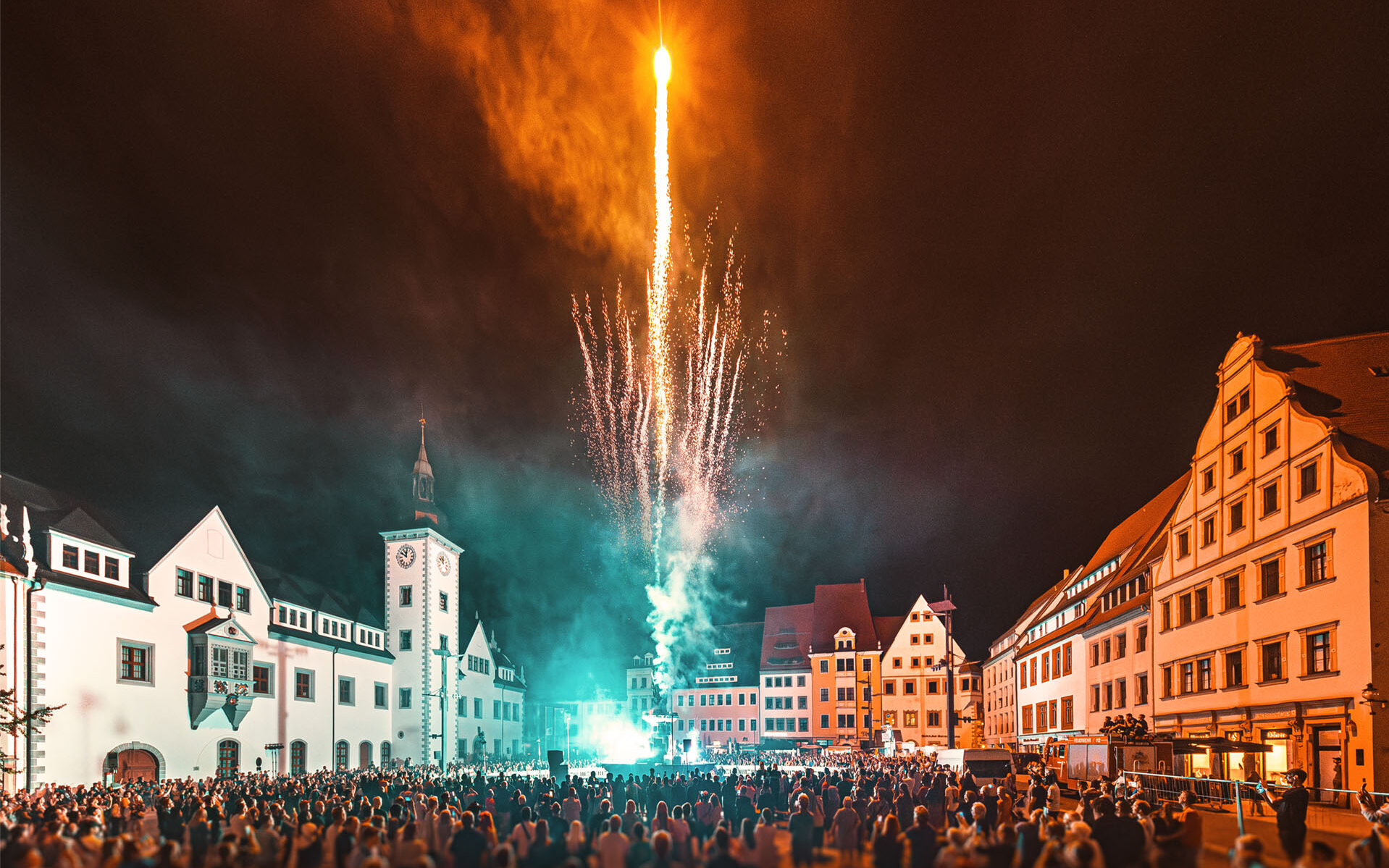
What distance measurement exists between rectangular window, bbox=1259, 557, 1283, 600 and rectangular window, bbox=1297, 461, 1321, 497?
2.64 metres

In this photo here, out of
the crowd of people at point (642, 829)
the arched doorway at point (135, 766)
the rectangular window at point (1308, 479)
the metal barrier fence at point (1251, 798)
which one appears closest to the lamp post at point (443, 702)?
the arched doorway at point (135, 766)

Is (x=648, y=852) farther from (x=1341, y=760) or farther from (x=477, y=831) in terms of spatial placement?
(x=1341, y=760)

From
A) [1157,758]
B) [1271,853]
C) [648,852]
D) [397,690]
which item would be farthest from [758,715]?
[648,852]

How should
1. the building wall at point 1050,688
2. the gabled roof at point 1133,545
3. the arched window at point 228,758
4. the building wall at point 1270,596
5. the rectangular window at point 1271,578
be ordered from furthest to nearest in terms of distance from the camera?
1. the building wall at point 1050,688
2. the gabled roof at point 1133,545
3. the arched window at point 228,758
4. the rectangular window at point 1271,578
5. the building wall at point 1270,596

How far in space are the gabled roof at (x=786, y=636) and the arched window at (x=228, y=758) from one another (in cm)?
5674

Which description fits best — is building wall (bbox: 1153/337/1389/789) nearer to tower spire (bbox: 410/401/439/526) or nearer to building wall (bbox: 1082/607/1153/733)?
building wall (bbox: 1082/607/1153/733)

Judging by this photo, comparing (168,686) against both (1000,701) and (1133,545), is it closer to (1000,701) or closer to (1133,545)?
(1133,545)

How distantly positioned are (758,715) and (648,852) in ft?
279

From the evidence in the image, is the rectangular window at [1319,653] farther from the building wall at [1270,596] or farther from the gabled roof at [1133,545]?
the gabled roof at [1133,545]

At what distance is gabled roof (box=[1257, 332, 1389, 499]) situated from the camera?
30828 mm

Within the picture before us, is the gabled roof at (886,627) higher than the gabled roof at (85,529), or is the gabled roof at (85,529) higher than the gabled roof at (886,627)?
the gabled roof at (85,529)

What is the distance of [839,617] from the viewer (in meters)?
96.8

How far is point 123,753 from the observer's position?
4022 centimetres

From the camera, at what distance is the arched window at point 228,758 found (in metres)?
46.1
